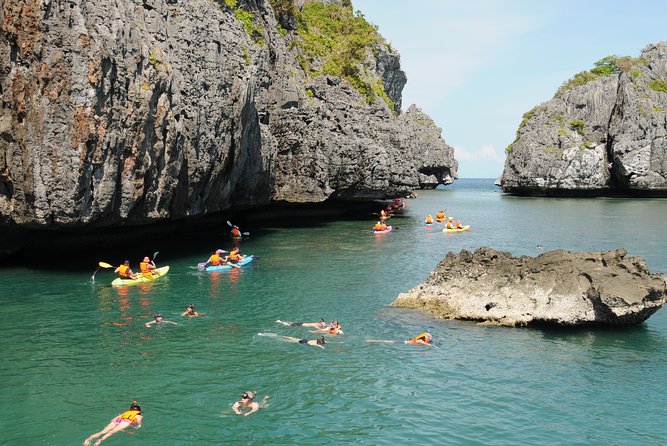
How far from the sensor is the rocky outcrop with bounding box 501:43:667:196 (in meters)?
102

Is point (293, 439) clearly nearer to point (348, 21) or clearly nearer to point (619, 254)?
point (619, 254)

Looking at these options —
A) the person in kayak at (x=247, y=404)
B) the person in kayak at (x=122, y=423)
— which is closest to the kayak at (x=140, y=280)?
the person in kayak at (x=122, y=423)

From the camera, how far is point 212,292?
30469 millimetres

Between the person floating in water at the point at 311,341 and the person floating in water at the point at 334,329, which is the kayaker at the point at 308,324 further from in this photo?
the person floating in water at the point at 311,341

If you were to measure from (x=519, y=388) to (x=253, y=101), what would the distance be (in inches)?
1355

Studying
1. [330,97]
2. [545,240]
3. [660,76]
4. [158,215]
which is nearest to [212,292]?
[158,215]

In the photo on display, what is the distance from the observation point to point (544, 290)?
24.2 meters

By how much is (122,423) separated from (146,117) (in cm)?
2243

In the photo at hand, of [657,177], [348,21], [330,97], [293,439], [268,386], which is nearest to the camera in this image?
[293,439]

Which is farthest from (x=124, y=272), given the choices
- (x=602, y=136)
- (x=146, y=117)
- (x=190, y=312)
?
(x=602, y=136)

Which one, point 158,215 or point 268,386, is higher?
point 158,215

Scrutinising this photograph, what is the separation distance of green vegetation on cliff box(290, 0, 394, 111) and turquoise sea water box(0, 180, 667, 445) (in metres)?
37.1

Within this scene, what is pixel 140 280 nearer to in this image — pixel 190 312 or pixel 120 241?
pixel 190 312

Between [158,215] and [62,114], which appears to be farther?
[158,215]
